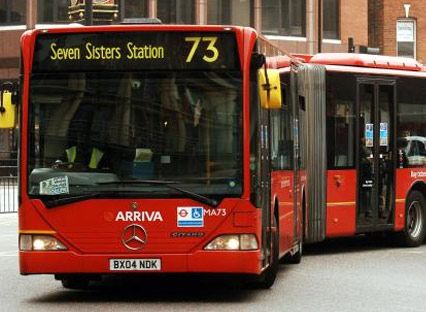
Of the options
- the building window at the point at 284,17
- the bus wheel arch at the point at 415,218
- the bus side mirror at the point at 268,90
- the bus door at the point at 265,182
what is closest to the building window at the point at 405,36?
the building window at the point at 284,17

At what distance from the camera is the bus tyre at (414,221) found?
16.0 meters

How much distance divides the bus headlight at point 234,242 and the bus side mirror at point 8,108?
250 cm

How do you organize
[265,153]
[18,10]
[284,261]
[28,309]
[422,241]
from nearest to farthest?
1. [28,309]
2. [265,153]
3. [284,261]
4. [422,241]
5. [18,10]

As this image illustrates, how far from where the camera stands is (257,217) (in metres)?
9.54

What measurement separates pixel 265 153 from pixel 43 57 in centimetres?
258

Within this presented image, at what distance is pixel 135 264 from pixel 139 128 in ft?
4.54

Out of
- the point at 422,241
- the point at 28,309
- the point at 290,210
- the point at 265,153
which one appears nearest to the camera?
the point at 28,309

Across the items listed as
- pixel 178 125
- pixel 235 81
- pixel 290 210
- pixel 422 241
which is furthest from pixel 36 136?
pixel 422 241

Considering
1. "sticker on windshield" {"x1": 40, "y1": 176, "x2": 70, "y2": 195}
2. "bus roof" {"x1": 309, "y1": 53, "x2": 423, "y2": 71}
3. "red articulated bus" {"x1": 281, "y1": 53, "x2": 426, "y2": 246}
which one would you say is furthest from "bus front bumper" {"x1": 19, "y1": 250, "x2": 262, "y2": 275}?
"bus roof" {"x1": 309, "y1": 53, "x2": 423, "y2": 71}

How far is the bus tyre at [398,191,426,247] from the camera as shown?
16.0 m

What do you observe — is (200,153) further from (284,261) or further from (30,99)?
(284,261)

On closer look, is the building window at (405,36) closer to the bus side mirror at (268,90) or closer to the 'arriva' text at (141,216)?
the bus side mirror at (268,90)

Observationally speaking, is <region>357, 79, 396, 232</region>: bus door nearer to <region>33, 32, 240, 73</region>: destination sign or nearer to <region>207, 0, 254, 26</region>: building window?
<region>33, 32, 240, 73</region>: destination sign

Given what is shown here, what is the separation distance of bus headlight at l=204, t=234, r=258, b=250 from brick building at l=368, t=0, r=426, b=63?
3974 centimetres
